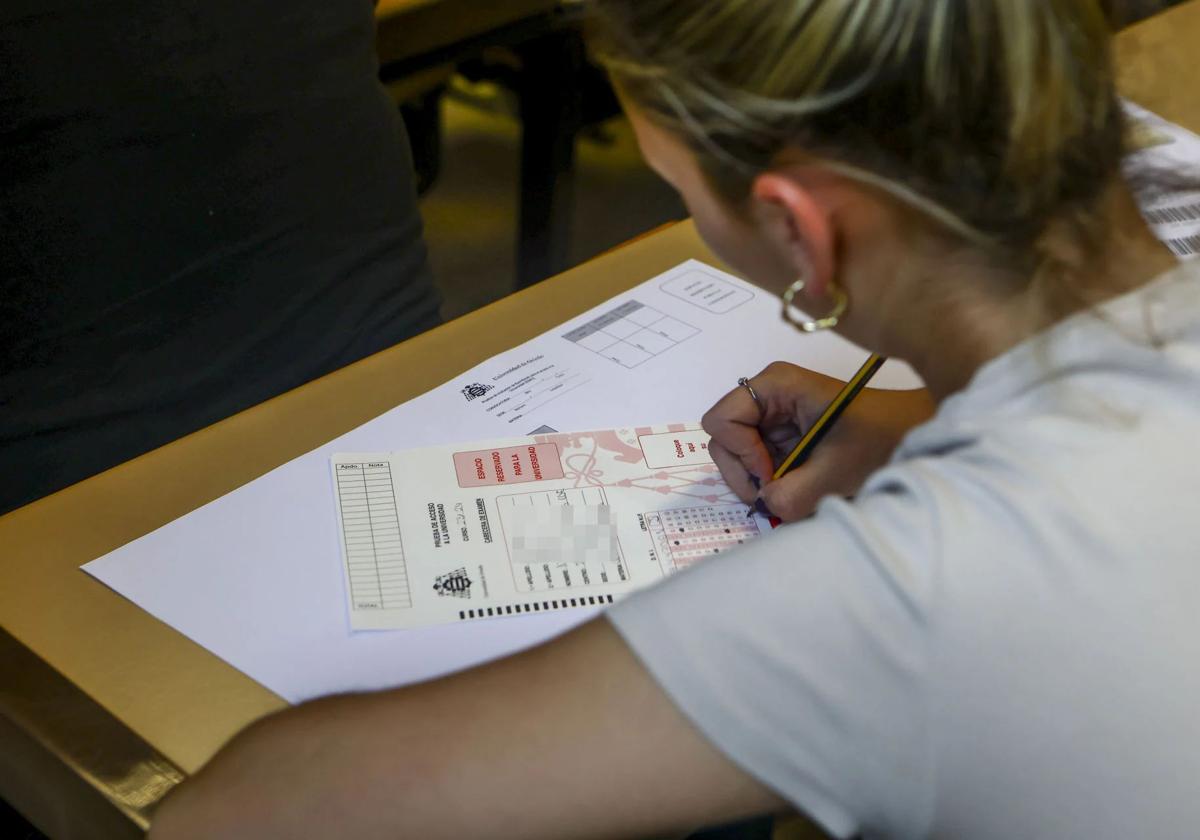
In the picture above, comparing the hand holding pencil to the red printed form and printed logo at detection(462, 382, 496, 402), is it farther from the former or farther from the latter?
printed logo at detection(462, 382, 496, 402)

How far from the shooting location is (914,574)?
470mm

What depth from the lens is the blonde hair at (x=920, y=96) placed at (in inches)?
19.7

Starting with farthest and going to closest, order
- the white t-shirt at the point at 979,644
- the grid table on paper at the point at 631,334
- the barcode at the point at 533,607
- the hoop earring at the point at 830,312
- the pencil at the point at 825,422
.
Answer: the grid table on paper at the point at 631,334
the pencil at the point at 825,422
the barcode at the point at 533,607
the hoop earring at the point at 830,312
the white t-shirt at the point at 979,644

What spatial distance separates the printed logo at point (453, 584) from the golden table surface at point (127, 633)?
12cm

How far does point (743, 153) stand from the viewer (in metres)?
0.57

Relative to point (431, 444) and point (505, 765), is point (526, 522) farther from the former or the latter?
point (505, 765)

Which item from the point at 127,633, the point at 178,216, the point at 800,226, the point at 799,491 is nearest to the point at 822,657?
the point at 800,226

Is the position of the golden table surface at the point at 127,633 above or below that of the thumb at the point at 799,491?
above

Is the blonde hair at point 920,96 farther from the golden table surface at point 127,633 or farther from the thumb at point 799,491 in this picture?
the thumb at point 799,491

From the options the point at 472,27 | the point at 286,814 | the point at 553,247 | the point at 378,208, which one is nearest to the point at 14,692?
the point at 286,814

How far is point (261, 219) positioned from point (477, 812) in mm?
772

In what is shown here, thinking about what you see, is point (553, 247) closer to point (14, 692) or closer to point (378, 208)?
point (378, 208)

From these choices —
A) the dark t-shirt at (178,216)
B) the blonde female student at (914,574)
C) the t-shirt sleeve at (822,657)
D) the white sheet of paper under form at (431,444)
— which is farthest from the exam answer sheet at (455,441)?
the dark t-shirt at (178,216)

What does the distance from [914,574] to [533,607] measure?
298 millimetres
